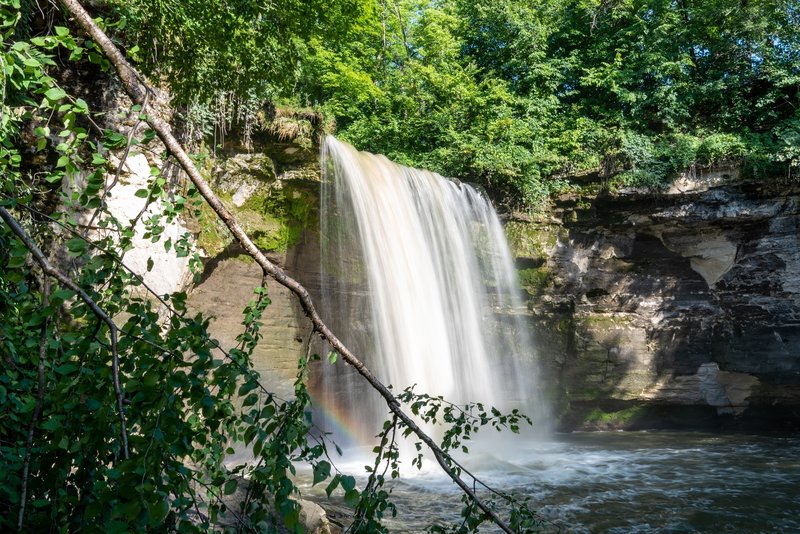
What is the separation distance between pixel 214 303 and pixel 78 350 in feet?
26.1

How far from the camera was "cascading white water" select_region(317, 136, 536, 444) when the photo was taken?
9719 mm

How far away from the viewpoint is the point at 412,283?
10.3 metres

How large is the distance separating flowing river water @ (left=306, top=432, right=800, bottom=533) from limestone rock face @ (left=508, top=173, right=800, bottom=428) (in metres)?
1.17

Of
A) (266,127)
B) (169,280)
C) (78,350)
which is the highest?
(266,127)

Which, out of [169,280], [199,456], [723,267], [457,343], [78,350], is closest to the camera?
[78,350]

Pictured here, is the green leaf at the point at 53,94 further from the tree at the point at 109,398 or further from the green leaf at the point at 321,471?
the green leaf at the point at 321,471

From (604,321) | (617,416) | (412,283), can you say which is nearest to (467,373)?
(412,283)

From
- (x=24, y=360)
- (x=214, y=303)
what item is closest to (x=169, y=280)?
(x=214, y=303)

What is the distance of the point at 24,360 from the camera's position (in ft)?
6.38

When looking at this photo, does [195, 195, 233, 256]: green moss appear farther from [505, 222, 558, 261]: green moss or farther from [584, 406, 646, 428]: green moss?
[584, 406, 646, 428]: green moss

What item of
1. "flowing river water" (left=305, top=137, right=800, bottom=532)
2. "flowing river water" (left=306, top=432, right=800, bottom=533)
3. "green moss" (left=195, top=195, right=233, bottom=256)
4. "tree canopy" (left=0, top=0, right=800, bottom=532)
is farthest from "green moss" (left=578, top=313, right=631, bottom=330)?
"green moss" (left=195, top=195, right=233, bottom=256)

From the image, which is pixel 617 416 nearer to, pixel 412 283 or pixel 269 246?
pixel 412 283

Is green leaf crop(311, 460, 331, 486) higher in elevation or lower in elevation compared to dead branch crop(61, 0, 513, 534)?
lower

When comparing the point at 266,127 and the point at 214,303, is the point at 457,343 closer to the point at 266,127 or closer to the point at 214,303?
the point at 214,303
